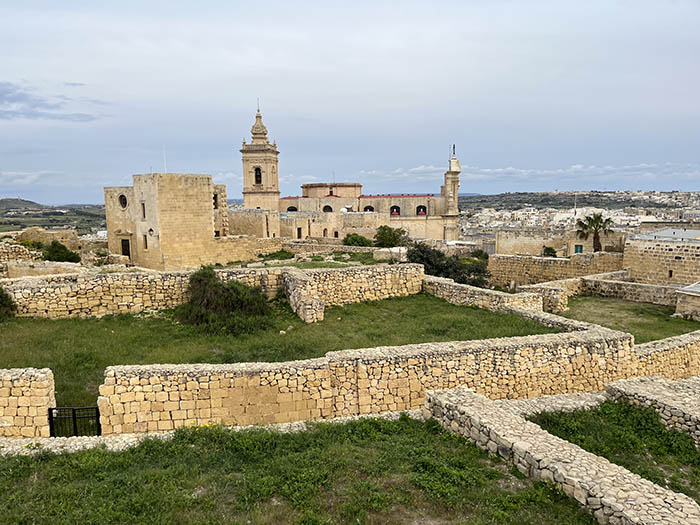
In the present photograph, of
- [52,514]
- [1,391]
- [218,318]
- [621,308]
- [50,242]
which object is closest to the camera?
[52,514]

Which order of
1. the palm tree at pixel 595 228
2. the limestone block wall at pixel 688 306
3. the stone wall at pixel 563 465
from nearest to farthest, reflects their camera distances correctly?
the stone wall at pixel 563 465 → the limestone block wall at pixel 688 306 → the palm tree at pixel 595 228

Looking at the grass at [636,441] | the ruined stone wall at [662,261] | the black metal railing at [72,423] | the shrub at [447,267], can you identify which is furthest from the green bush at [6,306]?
the ruined stone wall at [662,261]

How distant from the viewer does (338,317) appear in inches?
426

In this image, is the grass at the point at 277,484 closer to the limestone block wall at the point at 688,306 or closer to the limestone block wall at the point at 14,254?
the limestone block wall at the point at 688,306

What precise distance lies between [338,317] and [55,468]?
6478 millimetres

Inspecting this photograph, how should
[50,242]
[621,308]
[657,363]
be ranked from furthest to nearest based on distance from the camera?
[50,242] < [621,308] < [657,363]

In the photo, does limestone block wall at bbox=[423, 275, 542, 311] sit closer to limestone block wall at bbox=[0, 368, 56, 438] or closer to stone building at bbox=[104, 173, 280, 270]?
limestone block wall at bbox=[0, 368, 56, 438]

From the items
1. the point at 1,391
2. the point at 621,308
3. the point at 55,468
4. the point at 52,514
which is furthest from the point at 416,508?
the point at 621,308

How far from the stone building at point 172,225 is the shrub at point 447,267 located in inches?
329

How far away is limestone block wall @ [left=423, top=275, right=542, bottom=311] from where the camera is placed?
10883 millimetres

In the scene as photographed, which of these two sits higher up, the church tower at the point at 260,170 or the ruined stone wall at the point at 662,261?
the church tower at the point at 260,170

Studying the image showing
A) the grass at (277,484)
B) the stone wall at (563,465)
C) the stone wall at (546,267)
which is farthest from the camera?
the stone wall at (546,267)

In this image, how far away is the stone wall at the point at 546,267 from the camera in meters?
17.8

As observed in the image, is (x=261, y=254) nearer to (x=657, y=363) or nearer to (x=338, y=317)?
(x=338, y=317)
